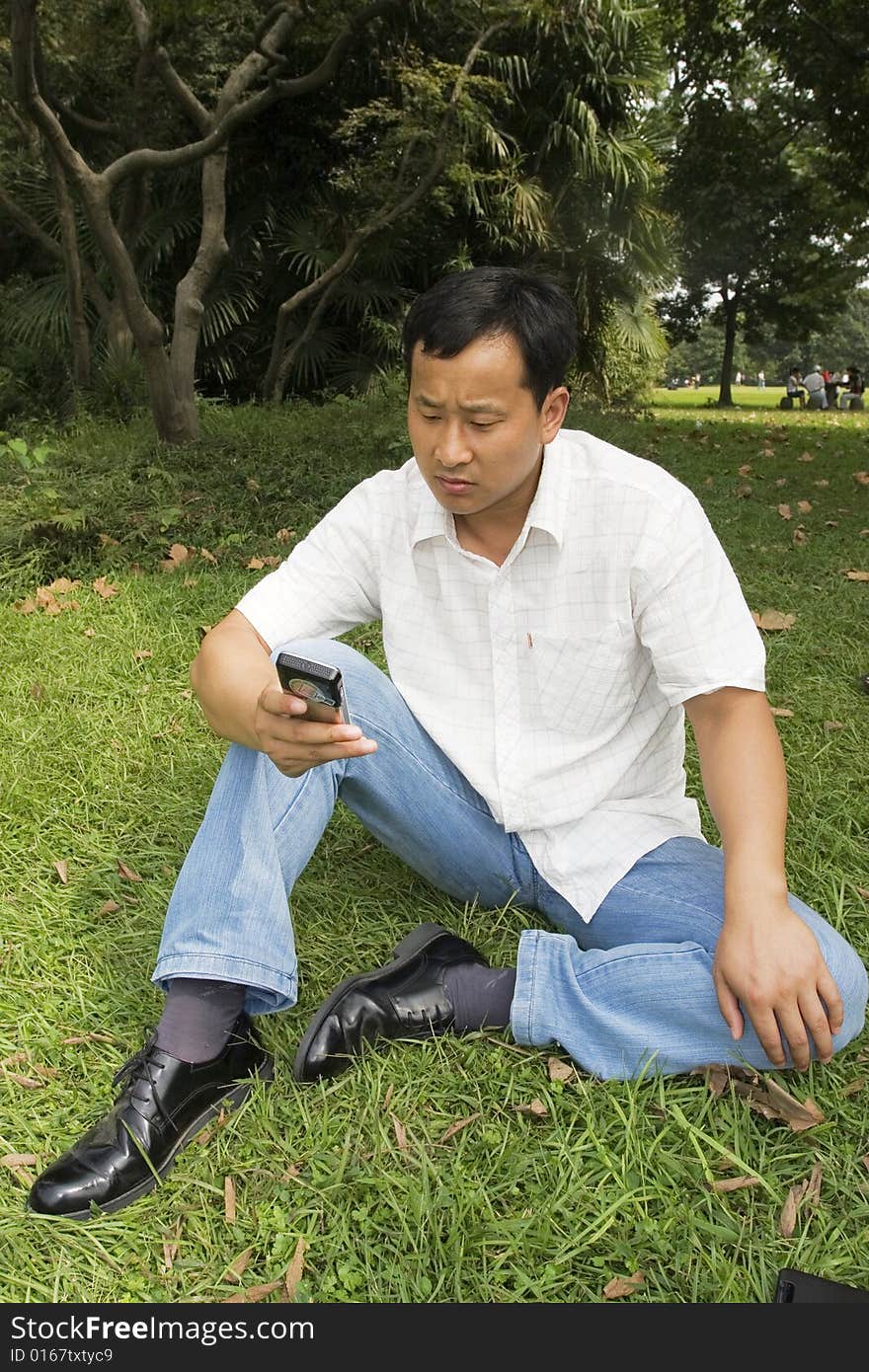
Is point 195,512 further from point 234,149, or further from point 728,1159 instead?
point 234,149

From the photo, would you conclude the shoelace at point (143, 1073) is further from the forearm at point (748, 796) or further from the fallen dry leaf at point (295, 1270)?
the forearm at point (748, 796)

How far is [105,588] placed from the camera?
4.66m

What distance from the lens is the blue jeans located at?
6.01 ft

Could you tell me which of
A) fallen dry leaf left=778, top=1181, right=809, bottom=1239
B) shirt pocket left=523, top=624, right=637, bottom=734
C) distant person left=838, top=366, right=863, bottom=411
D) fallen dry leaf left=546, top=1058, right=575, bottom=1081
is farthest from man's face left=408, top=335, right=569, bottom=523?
distant person left=838, top=366, right=863, bottom=411

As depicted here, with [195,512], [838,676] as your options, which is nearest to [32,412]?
[195,512]

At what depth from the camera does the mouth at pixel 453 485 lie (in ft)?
6.16

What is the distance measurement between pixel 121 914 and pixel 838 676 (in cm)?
256

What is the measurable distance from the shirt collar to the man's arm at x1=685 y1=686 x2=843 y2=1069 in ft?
1.36

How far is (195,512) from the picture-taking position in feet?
18.6

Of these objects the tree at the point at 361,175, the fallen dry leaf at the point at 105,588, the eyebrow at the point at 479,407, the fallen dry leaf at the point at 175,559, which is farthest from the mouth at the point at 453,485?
the tree at the point at 361,175

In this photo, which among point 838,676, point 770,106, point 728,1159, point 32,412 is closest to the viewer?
point 728,1159

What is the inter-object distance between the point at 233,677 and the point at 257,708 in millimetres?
172

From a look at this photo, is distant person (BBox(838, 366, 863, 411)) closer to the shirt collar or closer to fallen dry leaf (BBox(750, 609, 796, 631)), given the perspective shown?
fallen dry leaf (BBox(750, 609, 796, 631))

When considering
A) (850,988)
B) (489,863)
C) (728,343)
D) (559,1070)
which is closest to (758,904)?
(850,988)
